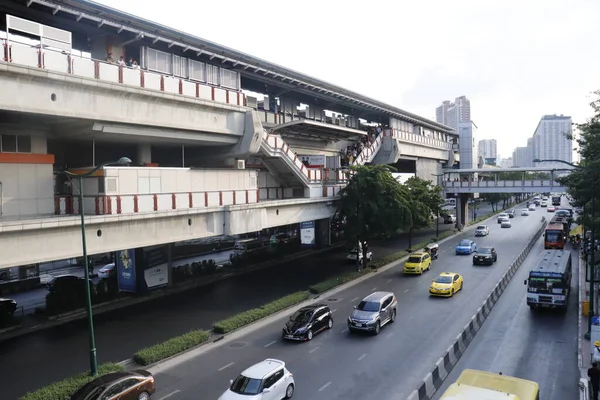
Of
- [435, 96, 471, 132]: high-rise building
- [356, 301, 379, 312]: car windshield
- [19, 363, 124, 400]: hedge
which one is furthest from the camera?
[435, 96, 471, 132]: high-rise building

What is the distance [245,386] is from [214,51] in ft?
74.8

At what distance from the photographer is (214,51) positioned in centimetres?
3105

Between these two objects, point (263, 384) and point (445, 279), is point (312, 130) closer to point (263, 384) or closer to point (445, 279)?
point (445, 279)

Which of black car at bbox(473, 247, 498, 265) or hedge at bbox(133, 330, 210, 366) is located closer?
hedge at bbox(133, 330, 210, 366)

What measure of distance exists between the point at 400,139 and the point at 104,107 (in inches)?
1597

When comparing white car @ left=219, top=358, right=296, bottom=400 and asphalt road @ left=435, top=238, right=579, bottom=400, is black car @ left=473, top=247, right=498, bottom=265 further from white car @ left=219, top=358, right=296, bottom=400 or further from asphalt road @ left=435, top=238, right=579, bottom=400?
white car @ left=219, top=358, right=296, bottom=400

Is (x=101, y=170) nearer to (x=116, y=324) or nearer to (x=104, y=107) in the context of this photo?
(x=104, y=107)

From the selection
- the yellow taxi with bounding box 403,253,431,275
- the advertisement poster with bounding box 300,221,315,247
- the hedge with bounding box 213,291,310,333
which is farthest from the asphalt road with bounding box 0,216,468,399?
the advertisement poster with bounding box 300,221,315,247

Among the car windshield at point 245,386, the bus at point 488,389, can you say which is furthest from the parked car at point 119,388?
the bus at point 488,389

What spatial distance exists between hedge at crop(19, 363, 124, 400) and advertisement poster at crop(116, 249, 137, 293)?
1369 centimetres

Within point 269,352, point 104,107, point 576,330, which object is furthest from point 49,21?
point 576,330

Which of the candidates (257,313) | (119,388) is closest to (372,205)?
(257,313)

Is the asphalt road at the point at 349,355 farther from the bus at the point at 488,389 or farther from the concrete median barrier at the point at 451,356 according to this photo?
the bus at the point at 488,389

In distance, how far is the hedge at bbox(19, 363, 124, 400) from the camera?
16047 mm
